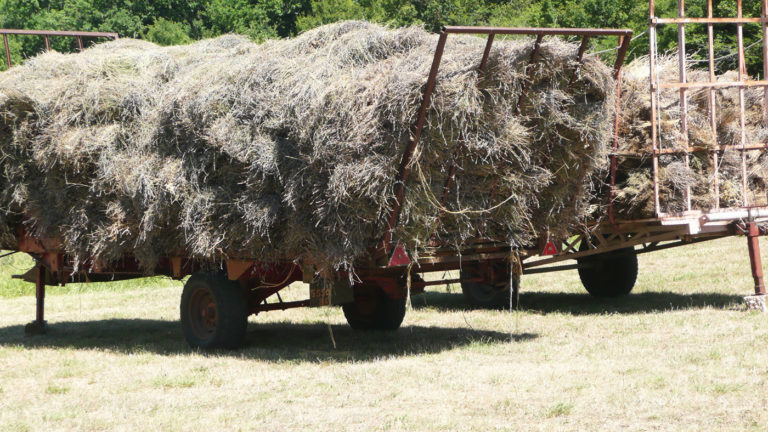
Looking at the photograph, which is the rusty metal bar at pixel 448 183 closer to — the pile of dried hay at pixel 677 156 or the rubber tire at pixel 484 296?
the pile of dried hay at pixel 677 156

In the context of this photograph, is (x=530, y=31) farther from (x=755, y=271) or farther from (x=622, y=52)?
(x=755, y=271)

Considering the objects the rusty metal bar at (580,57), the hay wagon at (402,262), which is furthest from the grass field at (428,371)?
the rusty metal bar at (580,57)

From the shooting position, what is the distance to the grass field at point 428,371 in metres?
6.66

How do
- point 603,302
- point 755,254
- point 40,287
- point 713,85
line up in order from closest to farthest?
1. point 713,85
2. point 755,254
3. point 40,287
4. point 603,302

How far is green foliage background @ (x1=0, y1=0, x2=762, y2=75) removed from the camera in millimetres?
40125

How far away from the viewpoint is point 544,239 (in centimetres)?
998

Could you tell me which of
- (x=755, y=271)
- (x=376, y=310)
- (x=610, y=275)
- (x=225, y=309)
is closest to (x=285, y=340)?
(x=376, y=310)

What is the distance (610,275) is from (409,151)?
721cm

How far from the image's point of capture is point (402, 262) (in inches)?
343

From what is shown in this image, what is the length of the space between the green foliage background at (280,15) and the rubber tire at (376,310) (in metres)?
23.7

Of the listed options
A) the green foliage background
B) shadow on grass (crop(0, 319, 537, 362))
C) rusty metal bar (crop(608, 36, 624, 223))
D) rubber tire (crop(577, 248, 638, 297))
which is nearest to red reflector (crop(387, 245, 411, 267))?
shadow on grass (crop(0, 319, 537, 362))

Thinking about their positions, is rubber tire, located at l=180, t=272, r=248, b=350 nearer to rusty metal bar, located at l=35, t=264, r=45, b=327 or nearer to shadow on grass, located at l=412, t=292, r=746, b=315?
rusty metal bar, located at l=35, t=264, r=45, b=327

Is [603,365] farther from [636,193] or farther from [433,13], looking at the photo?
[433,13]

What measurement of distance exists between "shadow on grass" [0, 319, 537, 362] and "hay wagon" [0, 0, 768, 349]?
38 centimetres
